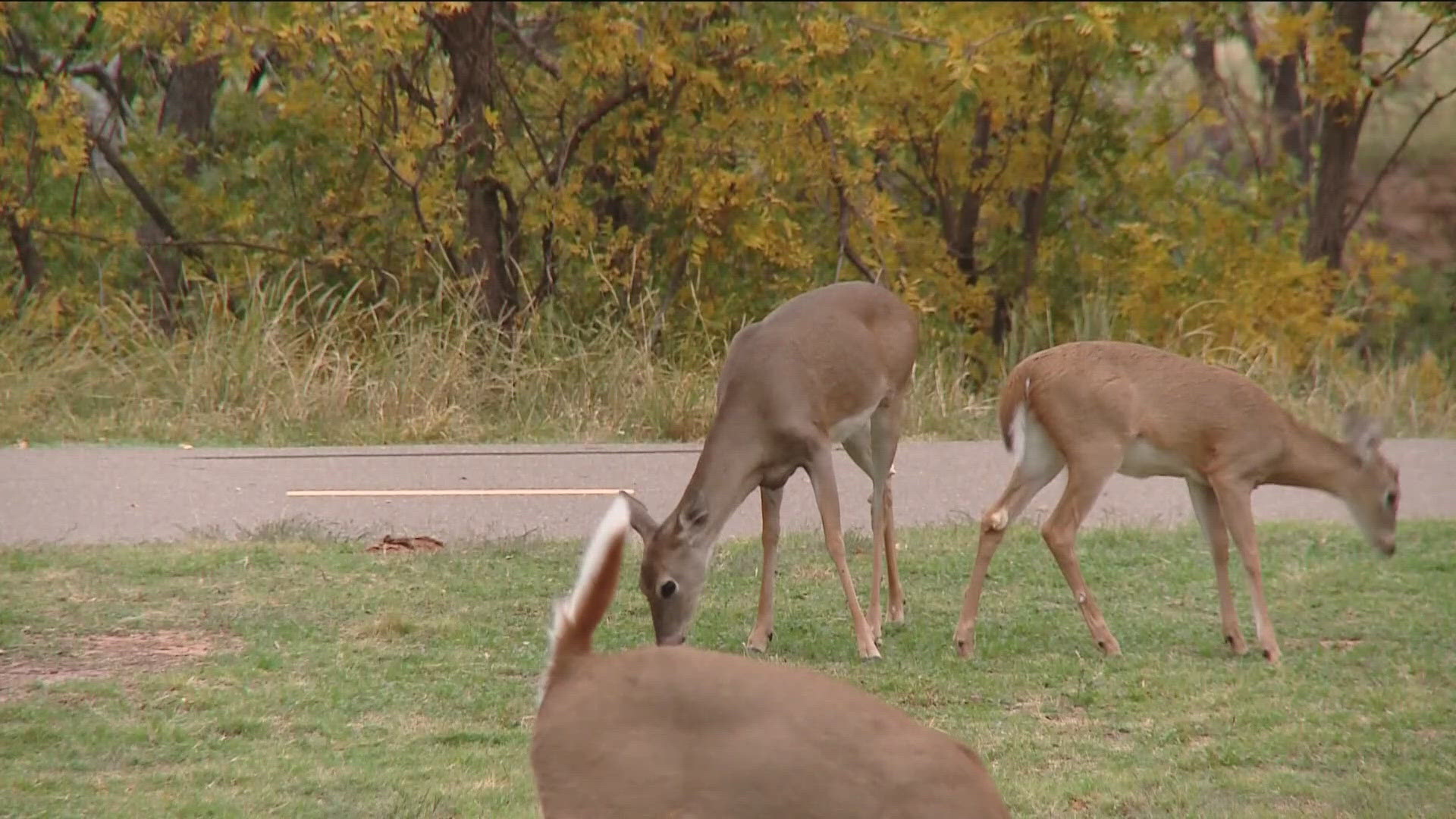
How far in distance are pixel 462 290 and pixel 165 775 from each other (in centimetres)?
1016

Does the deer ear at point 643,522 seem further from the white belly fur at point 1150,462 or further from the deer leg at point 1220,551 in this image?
the deer leg at point 1220,551

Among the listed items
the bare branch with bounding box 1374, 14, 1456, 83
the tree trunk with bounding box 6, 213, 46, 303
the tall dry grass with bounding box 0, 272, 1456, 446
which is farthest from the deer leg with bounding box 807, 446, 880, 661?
the bare branch with bounding box 1374, 14, 1456, 83

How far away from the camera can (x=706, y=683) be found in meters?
3.31

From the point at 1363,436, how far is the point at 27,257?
41.4ft

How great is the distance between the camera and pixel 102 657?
703 cm

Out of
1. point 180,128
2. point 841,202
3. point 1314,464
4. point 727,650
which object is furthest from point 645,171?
point 727,650

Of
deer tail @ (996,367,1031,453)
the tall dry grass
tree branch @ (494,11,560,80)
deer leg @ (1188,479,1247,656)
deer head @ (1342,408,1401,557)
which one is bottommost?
the tall dry grass

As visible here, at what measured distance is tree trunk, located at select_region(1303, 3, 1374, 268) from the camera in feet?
65.9

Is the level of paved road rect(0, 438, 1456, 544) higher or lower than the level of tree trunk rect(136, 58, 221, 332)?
lower

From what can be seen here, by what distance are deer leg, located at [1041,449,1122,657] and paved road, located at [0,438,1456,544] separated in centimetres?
236

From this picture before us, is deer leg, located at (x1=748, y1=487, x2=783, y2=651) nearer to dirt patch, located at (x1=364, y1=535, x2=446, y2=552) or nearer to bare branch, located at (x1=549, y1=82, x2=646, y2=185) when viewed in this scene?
dirt patch, located at (x1=364, y1=535, x2=446, y2=552)

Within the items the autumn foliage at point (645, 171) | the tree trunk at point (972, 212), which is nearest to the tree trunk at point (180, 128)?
the autumn foliage at point (645, 171)

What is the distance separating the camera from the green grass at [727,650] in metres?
5.58

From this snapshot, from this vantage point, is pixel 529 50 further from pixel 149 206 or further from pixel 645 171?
pixel 149 206
